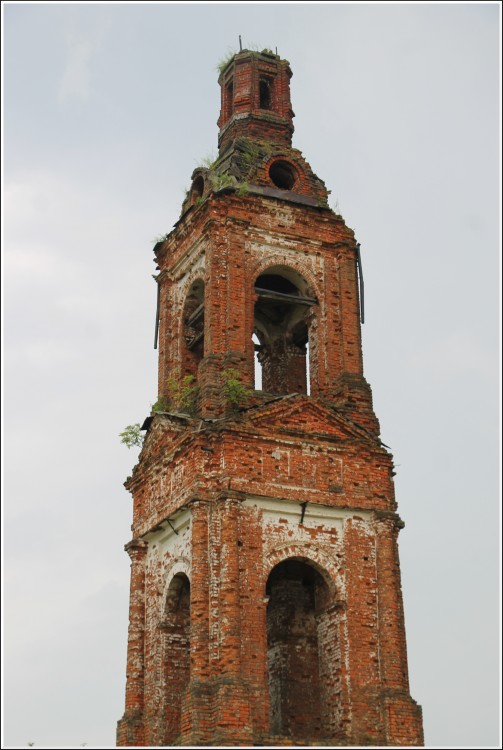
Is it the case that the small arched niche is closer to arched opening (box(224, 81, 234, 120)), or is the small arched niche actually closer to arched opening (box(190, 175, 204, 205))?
arched opening (box(224, 81, 234, 120))

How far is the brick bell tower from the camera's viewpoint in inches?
659

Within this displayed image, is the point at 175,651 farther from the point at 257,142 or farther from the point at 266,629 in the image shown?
the point at 257,142

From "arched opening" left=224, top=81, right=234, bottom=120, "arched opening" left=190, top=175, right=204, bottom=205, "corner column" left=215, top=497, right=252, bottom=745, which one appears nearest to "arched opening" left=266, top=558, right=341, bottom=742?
"corner column" left=215, top=497, right=252, bottom=745

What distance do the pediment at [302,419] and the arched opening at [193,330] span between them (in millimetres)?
2778

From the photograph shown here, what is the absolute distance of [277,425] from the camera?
18.2 m

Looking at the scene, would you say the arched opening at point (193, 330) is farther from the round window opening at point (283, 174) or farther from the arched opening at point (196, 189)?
the round window opening at point (283, 174)

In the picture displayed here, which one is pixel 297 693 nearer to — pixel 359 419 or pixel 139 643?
pixel 139 643

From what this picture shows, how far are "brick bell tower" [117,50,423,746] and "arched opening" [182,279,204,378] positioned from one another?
0.03 m

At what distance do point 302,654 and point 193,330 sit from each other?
615 centimetres

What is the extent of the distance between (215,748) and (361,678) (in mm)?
2766

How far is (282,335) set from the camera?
21562 millimetres

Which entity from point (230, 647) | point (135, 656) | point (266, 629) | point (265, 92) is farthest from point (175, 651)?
point (265, 92)

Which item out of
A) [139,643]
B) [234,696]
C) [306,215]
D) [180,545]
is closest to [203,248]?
[306,215]

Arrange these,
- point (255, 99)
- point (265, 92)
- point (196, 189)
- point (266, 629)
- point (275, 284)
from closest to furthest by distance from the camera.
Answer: point (266, 629) < point (275, 284) < point (196, 189) < point (255, 99) < point (265, 92)
